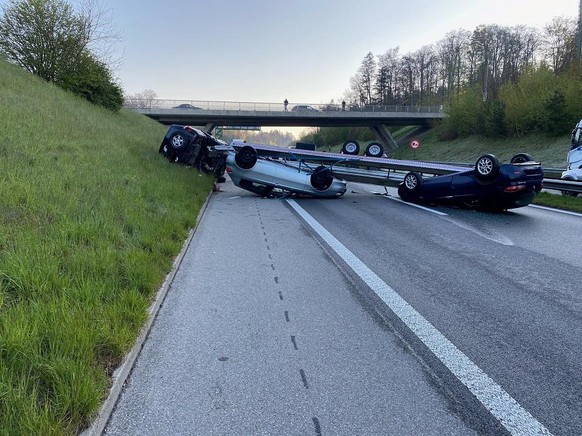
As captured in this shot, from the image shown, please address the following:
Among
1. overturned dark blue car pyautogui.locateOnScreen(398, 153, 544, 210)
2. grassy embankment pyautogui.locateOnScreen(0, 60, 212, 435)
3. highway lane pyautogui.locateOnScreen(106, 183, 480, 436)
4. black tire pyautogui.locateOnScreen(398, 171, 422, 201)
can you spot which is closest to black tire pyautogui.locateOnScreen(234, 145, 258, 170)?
grassy embankment pyautogui.locateOnScreen(0, 60, 212, 435)

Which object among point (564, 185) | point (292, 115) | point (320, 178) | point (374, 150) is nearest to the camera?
point (564, 185)

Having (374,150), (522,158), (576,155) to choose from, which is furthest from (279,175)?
(576,155)

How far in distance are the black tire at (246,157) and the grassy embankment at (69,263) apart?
8.15ft

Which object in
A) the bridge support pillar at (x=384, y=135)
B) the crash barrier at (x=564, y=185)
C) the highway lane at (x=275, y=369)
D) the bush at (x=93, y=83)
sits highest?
the bush at (x=93, y=83)

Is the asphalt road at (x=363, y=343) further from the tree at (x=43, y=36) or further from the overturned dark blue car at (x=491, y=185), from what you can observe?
the tree at (x=43, y=36)

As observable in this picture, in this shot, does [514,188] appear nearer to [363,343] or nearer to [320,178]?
[320,178]

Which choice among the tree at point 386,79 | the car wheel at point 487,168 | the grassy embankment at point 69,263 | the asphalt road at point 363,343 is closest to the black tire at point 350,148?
the car wheel at point 487,168

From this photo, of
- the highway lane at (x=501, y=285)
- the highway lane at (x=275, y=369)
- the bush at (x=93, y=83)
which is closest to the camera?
the highway lane at (x=275, y=369)

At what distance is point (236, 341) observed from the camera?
3.21 meters

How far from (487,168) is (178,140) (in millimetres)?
9407

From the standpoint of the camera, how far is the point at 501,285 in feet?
15.2

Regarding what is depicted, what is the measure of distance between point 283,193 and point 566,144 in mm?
25746

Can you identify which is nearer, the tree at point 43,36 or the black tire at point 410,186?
the black tire at point 410,186

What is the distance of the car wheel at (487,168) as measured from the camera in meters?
9.19
